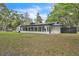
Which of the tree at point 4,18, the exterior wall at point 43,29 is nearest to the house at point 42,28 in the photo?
the exterior wall at point 43,29

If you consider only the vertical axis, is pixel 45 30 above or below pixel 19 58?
above

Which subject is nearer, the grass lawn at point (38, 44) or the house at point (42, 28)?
the grass lawn at point (38, 44)

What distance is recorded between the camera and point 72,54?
19.9ft

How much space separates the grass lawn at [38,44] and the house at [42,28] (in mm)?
62

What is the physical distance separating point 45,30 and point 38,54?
0.39 m

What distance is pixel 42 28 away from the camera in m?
6.22

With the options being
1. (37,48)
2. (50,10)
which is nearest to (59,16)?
(50,10)

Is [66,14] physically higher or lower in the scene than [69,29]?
higher

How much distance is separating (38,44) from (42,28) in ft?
0.81

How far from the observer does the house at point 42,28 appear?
6.19 m

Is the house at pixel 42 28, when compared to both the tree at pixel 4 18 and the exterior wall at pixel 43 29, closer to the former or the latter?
the exterior wall at pixel 43 29

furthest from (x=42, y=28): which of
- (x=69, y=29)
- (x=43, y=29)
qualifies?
(x=69, y=29)

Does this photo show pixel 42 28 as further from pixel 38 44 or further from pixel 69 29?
pixel 69 29

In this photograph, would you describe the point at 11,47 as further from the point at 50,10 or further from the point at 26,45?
the point at 50,10
